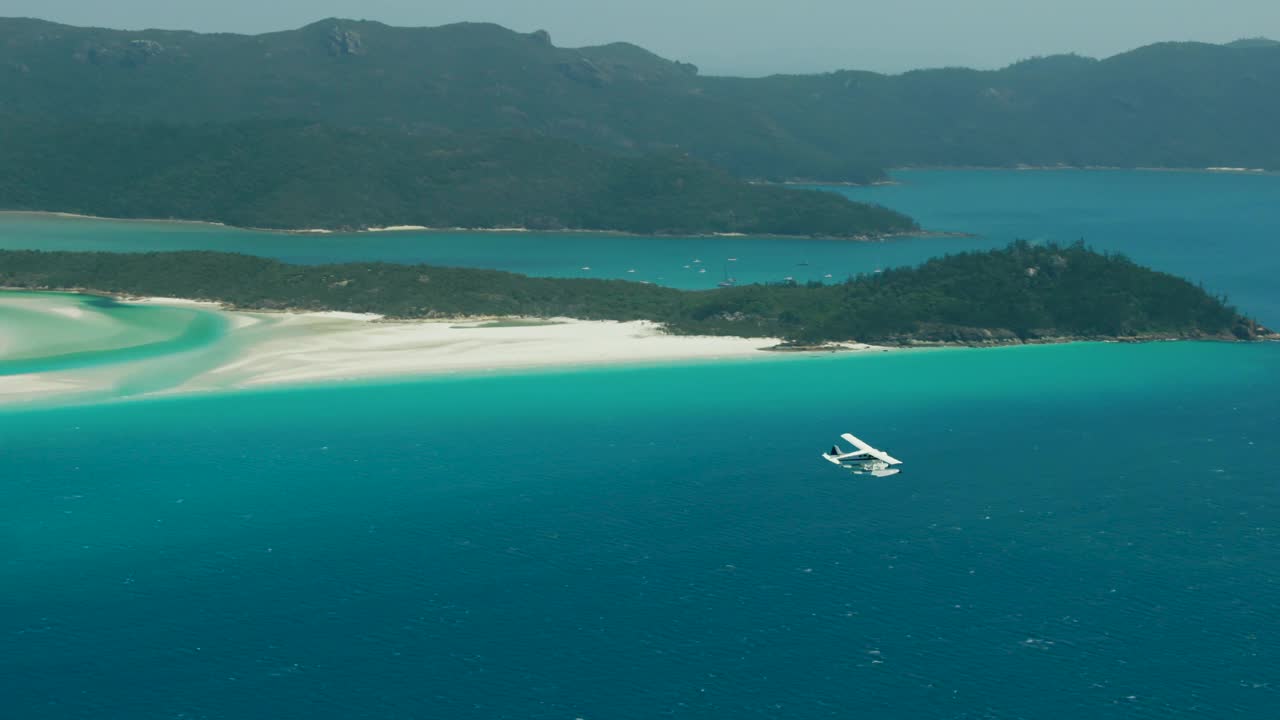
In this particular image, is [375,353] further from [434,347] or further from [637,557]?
[637,557]

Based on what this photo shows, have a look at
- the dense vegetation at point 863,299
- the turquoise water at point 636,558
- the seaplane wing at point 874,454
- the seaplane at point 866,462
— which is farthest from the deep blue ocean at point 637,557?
the dense vegetation at point 863,299

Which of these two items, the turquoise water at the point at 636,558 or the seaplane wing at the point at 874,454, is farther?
the seaplane wing at the point at 874,454

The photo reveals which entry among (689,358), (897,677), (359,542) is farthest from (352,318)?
(897,677)

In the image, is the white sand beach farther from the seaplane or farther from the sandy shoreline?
the seaplane

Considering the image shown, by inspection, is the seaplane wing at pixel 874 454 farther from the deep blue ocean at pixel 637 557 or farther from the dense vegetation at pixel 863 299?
the dense vegetation at pixel 863 299

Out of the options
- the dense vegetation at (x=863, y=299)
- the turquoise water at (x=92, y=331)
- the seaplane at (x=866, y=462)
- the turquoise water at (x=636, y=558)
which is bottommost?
the turquoise water at (x=636, y=558)
